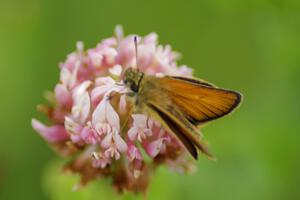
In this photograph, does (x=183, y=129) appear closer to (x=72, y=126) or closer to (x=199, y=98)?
(x=199, y=98)

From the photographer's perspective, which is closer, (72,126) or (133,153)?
(133,153)

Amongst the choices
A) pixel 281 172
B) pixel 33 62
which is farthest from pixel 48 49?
pixel 281 172

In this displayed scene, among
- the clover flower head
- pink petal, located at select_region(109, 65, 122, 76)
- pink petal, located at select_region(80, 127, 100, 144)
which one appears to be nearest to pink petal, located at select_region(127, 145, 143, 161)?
the clover flower head

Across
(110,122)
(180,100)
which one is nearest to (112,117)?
(110,122)

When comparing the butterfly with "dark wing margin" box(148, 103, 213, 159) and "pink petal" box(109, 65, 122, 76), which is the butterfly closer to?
"dark wing margin" box(148, 103, 213, 159)

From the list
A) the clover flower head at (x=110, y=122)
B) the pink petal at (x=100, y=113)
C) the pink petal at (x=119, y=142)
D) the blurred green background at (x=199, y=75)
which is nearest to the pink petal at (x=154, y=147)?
the clover flower head at (x=110, y=122)

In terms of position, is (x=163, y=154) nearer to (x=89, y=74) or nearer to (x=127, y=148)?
(x=127, y=148)
